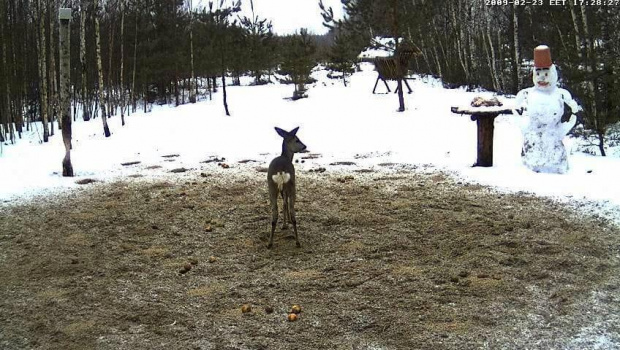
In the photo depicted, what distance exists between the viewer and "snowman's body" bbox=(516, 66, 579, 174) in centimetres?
803

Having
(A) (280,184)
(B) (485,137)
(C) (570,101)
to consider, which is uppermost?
(C) (570,101)

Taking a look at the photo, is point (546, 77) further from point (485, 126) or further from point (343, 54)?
point (343, 54)

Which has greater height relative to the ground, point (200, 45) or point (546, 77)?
point (200, 45)

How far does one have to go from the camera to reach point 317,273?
5.13m

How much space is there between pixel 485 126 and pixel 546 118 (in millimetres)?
1072

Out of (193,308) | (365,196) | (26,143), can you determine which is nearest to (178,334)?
(193,308)

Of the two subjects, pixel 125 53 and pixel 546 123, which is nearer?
pixel 546 123

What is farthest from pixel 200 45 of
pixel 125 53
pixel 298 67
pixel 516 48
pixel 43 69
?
pixel 516 48

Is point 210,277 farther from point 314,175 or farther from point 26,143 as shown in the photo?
point 26,143

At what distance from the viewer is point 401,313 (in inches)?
166

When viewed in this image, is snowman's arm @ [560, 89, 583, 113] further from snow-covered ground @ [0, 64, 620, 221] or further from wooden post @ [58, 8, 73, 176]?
wooden post @ [58, 8, 73, 176]

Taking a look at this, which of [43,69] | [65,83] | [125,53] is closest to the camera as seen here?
[65,83]

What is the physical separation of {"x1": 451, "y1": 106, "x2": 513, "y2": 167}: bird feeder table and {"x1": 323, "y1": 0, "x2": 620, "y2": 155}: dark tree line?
5.91ft

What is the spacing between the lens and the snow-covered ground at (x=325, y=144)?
26.7ft
